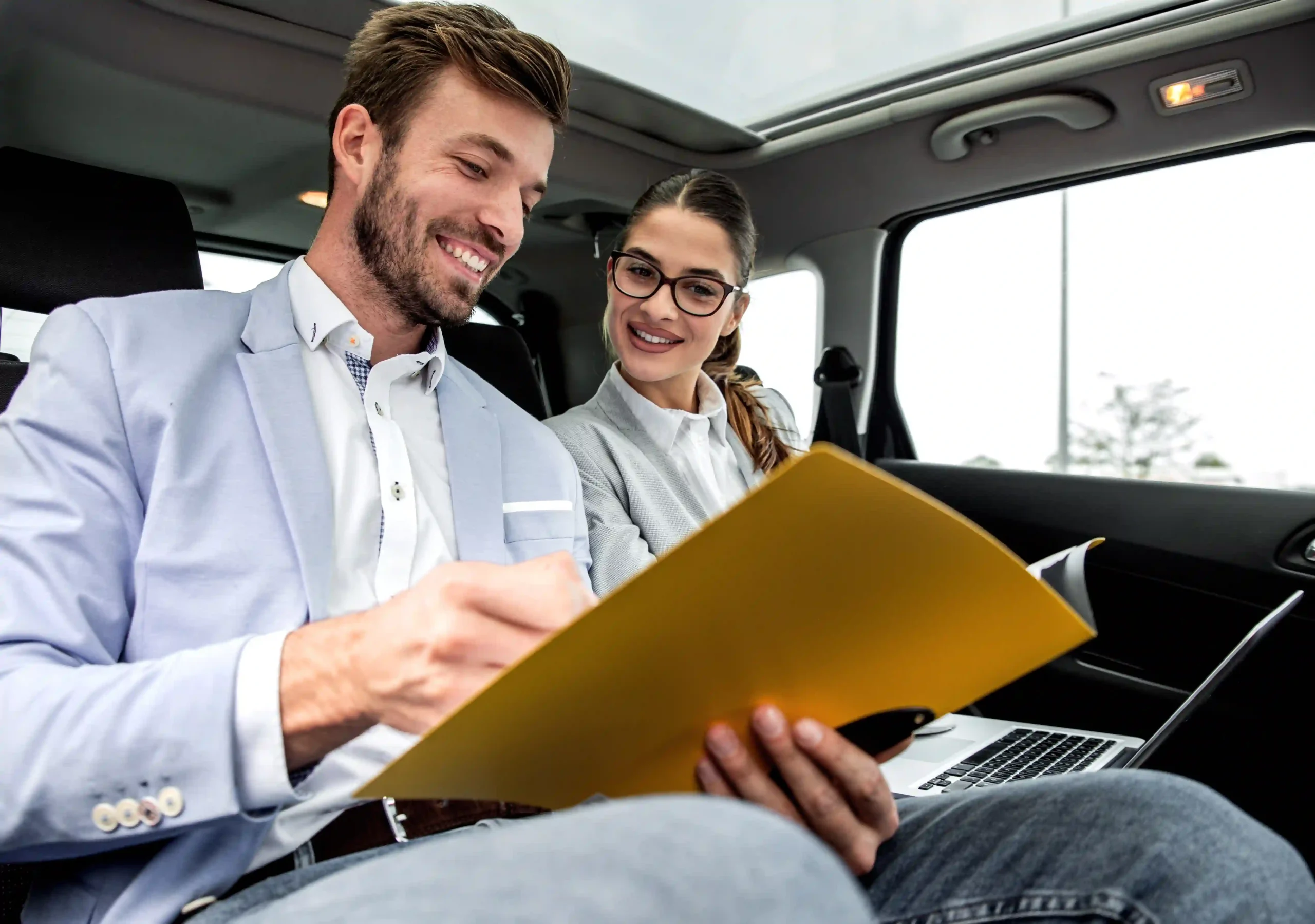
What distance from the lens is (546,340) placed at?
106 inches

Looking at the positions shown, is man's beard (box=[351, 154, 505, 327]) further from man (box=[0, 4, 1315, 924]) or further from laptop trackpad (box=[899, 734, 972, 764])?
laptop trackpad (box=[899, 734, 972, 764])

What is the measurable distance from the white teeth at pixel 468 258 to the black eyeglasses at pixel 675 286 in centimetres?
52

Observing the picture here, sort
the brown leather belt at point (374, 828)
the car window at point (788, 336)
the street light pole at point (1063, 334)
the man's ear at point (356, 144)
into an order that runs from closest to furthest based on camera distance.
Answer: the brown leather belt at point (374, 828)
the man's ear at point (356, 144)
the street light pole at point (1063, 334)
the car window at point (788, 336)

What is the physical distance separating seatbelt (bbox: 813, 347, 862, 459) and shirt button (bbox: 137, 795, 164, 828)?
6.27ft

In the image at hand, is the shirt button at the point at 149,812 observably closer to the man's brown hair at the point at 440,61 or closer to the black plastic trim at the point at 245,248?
the man's brown hair at the point at 440,61

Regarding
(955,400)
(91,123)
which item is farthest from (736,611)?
(955,400)

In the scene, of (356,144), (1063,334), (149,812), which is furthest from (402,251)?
(1063,334)

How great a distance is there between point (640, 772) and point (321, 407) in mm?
619

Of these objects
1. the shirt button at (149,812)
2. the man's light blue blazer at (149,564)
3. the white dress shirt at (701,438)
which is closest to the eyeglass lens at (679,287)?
the white dress shirt at (701,438)

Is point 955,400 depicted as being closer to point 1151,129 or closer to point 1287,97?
point 1151,129

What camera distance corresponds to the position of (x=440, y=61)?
1.23 meters

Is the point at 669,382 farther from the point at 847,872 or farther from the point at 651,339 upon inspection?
the point at 847,872

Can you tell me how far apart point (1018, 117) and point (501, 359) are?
120cm

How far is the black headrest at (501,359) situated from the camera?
1856mm
